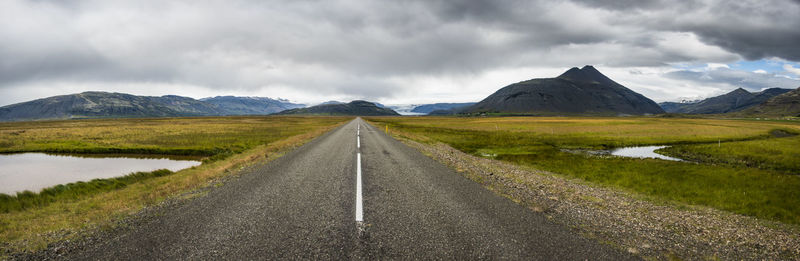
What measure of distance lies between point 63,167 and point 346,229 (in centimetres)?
2602

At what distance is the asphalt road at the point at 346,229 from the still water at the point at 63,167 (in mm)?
13523

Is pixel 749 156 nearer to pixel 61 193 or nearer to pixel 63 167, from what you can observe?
pixel 61 193

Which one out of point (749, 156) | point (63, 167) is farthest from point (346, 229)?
point (749, 156)

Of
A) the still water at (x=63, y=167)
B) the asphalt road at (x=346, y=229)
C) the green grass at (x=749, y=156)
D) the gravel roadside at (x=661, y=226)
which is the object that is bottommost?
the green grass at (x=749, y=156)

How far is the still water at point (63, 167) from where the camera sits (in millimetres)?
16297

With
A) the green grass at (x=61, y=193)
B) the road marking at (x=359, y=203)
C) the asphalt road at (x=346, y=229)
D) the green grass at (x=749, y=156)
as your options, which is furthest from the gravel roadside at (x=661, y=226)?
the green grass at (x=749, y=156)

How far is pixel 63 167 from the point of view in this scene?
21000mm

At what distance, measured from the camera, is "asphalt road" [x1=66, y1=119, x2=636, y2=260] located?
5484 millimetres

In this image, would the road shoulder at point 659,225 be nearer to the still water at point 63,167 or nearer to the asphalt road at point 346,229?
the asphalt road at point 346,229

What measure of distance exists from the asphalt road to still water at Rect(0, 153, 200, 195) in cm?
1352

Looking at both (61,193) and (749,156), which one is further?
(749,156)

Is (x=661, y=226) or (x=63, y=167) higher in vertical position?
(x=661, y=226)

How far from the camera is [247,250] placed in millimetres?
5543

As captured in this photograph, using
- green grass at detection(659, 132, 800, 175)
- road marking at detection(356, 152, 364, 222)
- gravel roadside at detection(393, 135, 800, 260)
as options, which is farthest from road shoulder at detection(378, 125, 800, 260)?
green grass at detection(659, 132, 800, 175)
